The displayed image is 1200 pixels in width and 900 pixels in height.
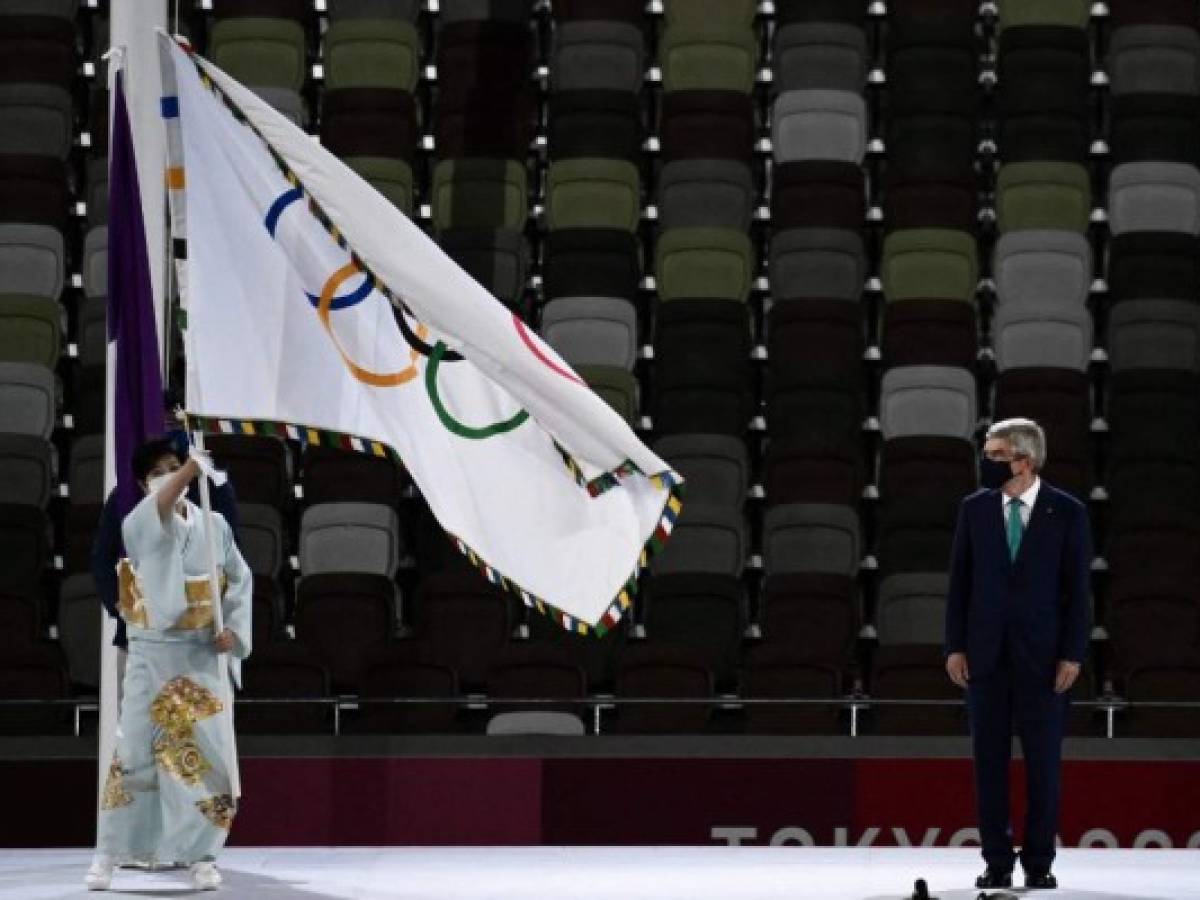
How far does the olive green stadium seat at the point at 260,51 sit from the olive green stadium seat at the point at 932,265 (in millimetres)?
3269

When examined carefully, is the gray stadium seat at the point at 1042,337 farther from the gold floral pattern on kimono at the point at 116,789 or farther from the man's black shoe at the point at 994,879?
the gold floral pattern on kimono at the point at 116,789

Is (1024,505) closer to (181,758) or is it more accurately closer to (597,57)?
(181,758)

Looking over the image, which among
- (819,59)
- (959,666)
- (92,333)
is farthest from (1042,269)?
(959,666)

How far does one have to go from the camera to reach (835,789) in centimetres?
855

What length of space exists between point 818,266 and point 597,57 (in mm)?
1767

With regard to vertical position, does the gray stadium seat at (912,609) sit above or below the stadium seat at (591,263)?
below

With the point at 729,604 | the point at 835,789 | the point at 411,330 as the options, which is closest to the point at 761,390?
the point at 729,604

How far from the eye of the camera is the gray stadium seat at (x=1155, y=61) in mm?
12047

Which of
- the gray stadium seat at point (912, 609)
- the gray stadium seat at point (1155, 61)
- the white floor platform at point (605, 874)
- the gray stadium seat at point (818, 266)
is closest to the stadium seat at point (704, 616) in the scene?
the gray stadium seat at point (912, 609)

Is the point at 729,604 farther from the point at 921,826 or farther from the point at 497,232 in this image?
the point at 497,232

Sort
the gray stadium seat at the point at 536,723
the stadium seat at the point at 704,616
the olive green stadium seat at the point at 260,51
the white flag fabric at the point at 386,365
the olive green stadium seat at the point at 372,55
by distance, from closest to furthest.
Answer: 1. the white flag fabric at the point at 386,365
2. the gray stadium seat at the point at 536,723
3. the stadium seat at the point at 704,616
4. the olive green stadium seat at the point at 260,51
5. the olive green stadium seat at the point at 372,55

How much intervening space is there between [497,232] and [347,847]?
152 inches

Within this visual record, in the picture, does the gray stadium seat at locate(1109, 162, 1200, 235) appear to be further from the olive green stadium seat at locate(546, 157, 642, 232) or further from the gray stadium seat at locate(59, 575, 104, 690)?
the gray stadium seat at locate(59, 575, 104, 690)

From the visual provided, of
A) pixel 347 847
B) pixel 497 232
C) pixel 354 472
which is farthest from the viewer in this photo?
pixel 497 232
